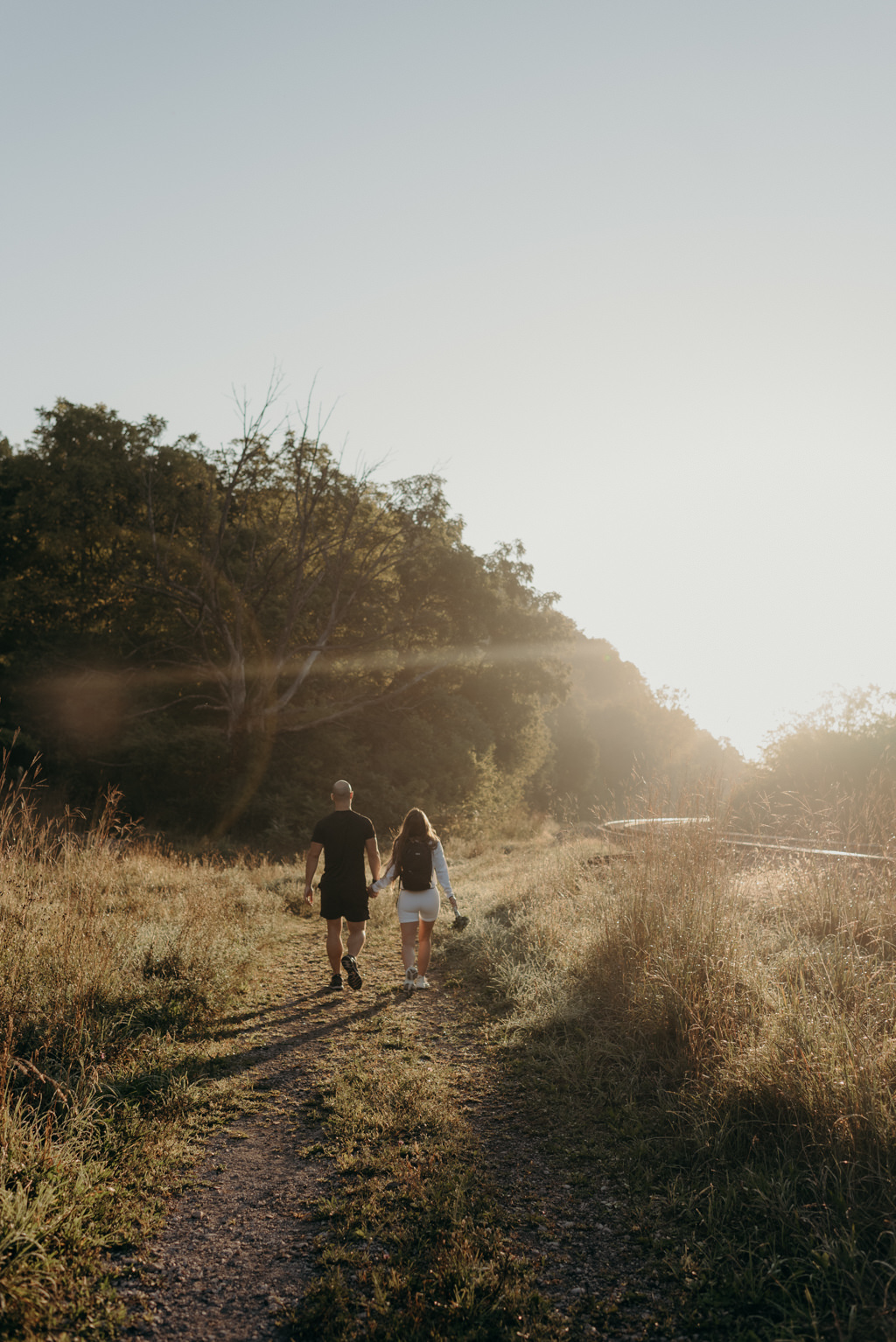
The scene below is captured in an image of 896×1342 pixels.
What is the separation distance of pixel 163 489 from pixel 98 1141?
21.3m

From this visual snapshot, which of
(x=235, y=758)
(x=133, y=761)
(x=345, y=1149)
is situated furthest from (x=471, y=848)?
(x=345, y=1149)

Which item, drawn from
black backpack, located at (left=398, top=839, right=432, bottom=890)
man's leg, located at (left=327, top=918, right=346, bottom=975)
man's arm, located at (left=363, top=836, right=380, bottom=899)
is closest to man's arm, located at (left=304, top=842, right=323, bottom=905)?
man's leg, located at (left=327, top=918, right=346, bottom=975)

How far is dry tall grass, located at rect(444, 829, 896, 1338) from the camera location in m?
2.67

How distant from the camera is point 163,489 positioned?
70.7 ft

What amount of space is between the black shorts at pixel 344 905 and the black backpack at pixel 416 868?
1.56 ft

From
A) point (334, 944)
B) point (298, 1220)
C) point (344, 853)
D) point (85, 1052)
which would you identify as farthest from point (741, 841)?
point (85, 1052)

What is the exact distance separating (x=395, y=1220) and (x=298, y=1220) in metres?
0.44

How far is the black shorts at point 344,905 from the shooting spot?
6.69 metres

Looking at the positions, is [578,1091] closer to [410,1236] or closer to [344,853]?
[410,1236]

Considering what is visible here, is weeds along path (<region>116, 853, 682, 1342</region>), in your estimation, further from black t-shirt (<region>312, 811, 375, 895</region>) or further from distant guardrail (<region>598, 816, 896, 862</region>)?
distant guardrail (<region>598, 816, 896, 862</region>)

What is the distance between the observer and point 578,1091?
437cm

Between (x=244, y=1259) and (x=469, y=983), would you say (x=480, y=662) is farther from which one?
(x=244, y=1259)

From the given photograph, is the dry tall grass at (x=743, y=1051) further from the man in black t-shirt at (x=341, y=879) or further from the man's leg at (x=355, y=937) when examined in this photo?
the man in black t-shirt at (x=341, y=879)

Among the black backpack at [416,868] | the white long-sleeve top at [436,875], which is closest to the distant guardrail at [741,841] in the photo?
the white long-sleeve top at [436,875]
